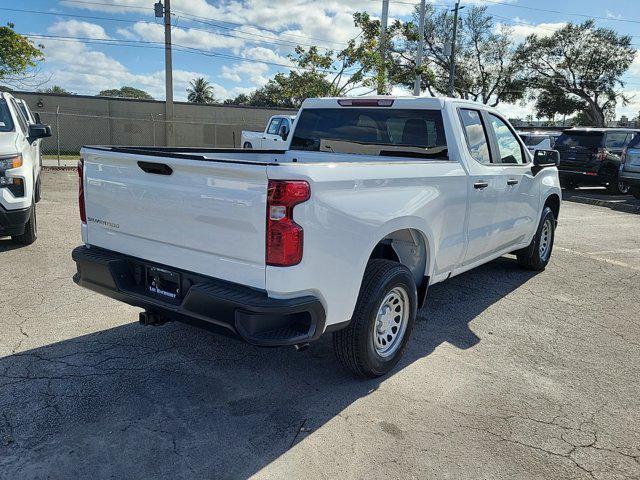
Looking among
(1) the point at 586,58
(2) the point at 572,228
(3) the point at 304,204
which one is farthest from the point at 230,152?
(1) the point at 586,58

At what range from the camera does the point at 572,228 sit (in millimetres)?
10570

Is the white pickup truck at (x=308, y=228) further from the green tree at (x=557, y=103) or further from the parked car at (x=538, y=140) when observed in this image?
the green tree at (x=557, y=103)

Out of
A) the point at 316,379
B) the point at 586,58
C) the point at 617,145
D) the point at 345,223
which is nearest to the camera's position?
the point at 345,223

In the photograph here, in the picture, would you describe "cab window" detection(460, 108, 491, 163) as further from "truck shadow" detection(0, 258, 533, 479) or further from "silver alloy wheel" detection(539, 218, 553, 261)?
"silver alloy wheel" detection(539, 218, 553, 261)

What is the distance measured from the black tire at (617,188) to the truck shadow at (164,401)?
13.9m

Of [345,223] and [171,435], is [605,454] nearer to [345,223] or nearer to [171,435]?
[345,223]

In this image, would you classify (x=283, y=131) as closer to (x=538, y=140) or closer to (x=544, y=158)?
(x=538, y=140)

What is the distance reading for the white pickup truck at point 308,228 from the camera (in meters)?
2.94

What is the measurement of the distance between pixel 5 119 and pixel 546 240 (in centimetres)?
749

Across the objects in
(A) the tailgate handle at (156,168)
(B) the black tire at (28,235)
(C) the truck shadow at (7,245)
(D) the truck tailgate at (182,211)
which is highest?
(A) the tailgate handle at (156,168)

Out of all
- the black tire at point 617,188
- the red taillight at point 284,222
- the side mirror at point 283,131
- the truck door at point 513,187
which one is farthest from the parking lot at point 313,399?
the side mirror at point 283,131

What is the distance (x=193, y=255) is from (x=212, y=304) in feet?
1.21

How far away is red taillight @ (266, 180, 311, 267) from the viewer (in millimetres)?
Answer: 2863

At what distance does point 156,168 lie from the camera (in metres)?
3.30
